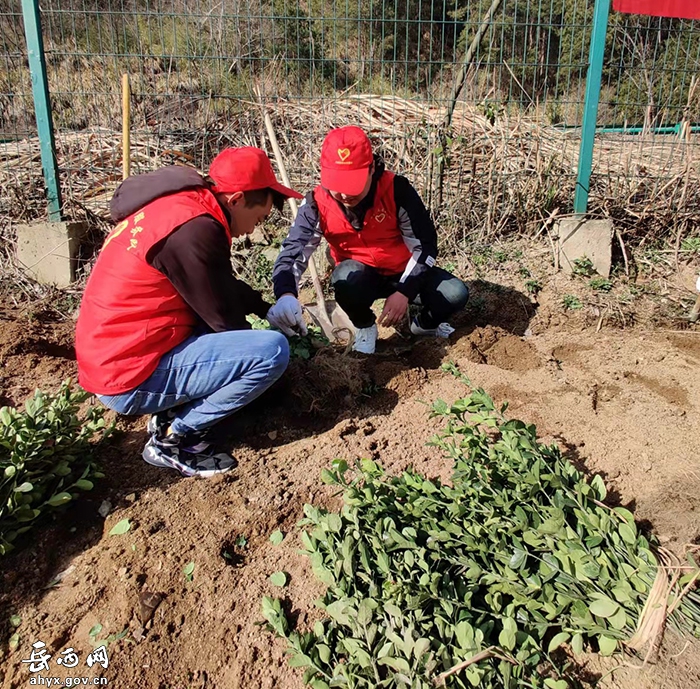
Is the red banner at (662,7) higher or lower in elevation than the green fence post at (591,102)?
higher

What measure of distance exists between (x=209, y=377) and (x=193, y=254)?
518 millimetres

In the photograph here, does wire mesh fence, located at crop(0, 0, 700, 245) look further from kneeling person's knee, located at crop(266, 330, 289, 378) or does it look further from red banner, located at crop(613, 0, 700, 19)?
kneeling person's knee, located at crop(266, 330, 289, 378)

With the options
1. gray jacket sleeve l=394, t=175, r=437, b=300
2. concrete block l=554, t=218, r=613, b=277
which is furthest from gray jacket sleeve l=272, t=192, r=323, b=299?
concrete block l=554, t=218, r=613, b=277

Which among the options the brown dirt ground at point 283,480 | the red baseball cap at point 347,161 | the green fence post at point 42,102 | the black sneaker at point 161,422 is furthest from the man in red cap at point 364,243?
the green fence post at point 42,102

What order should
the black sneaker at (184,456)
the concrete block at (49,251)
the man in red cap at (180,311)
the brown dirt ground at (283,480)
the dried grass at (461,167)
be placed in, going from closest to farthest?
1. the brown dirt ground at (283,480)
2. the man in red cap at (180,311)
3. the black sneaker at (184,456)
4. the concrete block at (49,251)
5. the dried grass at (461,167)

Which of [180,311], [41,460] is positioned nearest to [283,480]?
[180,311]

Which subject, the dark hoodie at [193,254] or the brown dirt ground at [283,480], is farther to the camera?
the dark hoodie at [193,254]

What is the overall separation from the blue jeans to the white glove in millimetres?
463

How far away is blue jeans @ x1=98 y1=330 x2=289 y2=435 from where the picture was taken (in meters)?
2.27

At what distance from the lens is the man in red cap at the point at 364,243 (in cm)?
284

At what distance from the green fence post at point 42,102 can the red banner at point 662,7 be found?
4.00 m

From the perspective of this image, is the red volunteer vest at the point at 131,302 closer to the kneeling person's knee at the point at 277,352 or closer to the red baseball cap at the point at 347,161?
the kneeling person's knee at the point at 277,352

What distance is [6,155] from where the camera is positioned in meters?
4.73

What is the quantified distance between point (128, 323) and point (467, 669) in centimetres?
153
